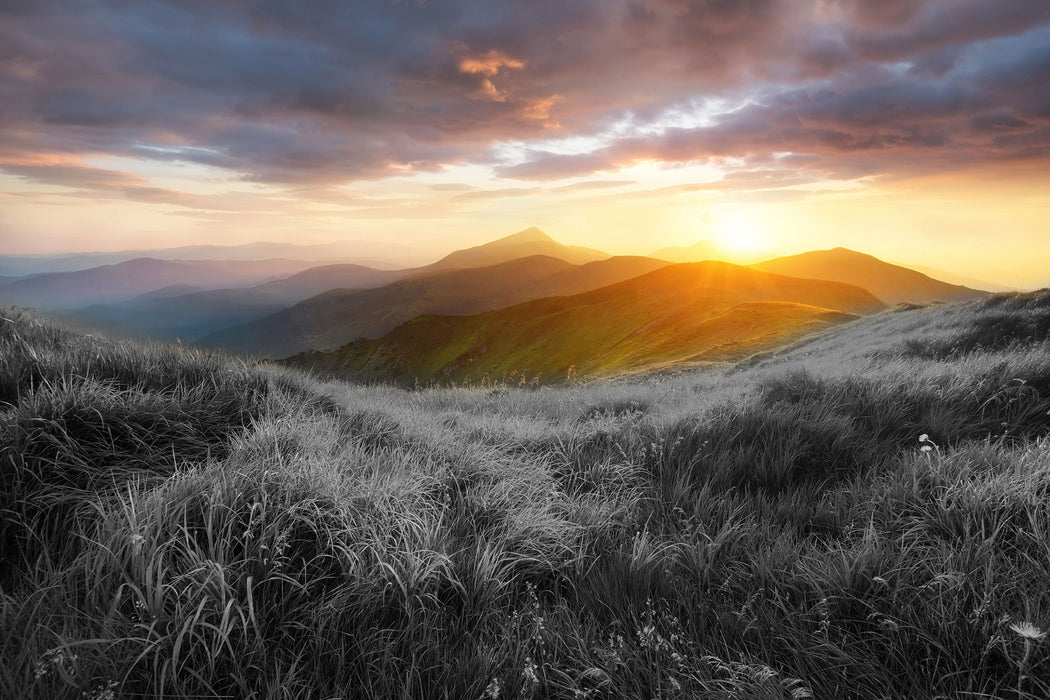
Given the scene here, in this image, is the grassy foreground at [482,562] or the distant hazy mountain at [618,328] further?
the distant hazy mountain at [618,328]

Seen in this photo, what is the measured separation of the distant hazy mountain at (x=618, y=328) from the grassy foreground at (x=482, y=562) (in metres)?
26.8

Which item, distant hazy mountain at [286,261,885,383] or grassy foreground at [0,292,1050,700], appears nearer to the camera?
grassy foreground at [0,292,1050,700]

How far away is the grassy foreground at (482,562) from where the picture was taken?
180 centimetres

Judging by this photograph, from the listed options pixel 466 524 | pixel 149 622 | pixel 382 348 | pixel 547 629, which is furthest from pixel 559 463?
pixel 382 348

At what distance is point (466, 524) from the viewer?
295 cm

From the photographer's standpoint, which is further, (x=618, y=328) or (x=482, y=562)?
(x=618, y=328)

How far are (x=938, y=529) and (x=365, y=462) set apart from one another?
11.7ft

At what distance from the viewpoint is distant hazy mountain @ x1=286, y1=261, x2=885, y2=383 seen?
4044cm

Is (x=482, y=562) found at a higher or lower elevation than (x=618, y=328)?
higher

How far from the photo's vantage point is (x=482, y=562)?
2441 mm

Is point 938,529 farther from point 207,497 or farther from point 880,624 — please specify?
point 207,497

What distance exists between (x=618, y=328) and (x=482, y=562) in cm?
7975

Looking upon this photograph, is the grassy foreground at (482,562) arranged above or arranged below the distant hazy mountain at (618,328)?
above

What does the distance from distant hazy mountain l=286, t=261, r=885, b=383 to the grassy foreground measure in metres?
26.8
